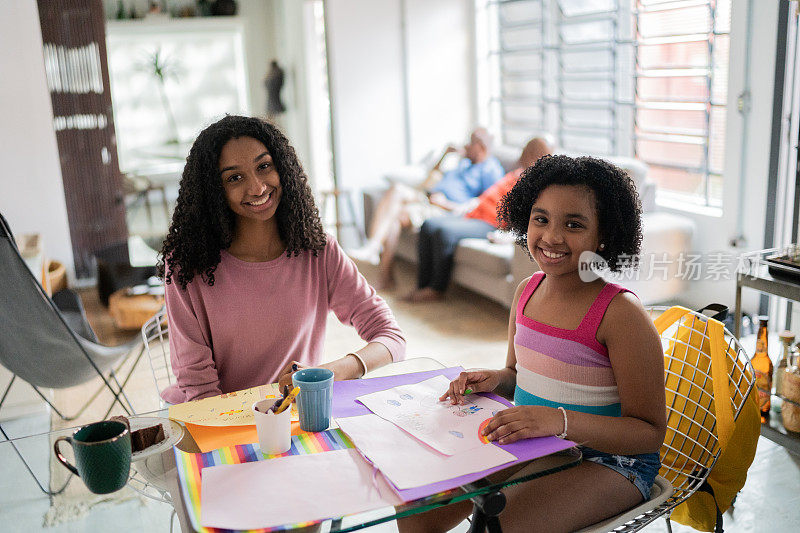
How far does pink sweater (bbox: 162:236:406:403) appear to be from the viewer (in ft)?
5.36

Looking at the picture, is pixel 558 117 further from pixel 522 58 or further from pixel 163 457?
pixel 163 457

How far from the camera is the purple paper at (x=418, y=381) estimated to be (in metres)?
1.03

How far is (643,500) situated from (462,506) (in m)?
0.33

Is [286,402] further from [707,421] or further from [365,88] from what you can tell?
[365,88]

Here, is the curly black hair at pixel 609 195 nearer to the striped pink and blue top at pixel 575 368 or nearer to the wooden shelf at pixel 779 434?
the striped pink and blue top at pixel 575 368

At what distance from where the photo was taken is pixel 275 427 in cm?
116

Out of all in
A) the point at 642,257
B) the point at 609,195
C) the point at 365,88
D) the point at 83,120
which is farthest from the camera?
the point at 365,88

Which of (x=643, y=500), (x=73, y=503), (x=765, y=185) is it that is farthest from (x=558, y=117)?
(x=73, y=503)

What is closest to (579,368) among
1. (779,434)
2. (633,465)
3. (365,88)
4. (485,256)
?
(633,465)

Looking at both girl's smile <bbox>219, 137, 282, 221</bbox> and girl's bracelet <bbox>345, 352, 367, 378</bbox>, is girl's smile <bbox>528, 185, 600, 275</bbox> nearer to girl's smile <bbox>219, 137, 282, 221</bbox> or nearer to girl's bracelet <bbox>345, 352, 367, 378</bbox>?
girl's bracelet <bbox>345, 352, 367, 378</bbox>

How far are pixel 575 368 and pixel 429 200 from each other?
3.58 metres

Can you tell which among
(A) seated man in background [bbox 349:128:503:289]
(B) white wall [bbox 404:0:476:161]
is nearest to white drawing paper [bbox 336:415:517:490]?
(A) seated man in background [bbox 349:128:503:289]

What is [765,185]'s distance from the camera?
3.41 m

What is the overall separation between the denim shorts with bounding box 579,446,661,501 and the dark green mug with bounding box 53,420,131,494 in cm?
77
